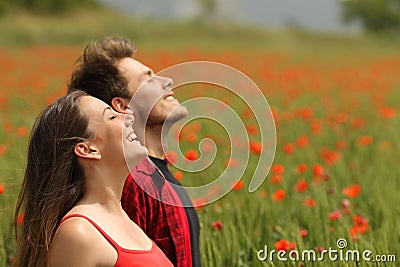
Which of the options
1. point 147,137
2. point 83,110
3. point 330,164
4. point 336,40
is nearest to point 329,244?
point 147,137

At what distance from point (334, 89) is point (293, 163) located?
16.7 feet

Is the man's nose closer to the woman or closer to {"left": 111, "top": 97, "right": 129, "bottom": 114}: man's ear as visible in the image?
{"left": 111, "top": 97, "right": 129, "bottom": 114}: man's ear

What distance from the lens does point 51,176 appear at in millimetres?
1650

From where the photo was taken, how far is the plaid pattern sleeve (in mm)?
2014

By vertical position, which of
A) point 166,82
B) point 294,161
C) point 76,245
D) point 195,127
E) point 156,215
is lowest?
point 294,161

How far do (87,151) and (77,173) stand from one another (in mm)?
69

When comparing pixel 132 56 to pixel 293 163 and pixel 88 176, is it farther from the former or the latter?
pixel 293 163

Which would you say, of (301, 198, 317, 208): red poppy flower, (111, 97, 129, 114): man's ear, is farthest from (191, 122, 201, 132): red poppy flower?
(111, 97, 129, 114): man's ear

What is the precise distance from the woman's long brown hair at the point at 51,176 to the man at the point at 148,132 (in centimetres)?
26

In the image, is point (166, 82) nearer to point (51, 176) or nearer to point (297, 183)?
point (51, 176)

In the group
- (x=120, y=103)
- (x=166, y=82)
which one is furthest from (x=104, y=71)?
(x=166, y=82)

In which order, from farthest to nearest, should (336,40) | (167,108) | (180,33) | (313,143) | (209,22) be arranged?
(336,40), (209,22), (180,33), (313,143), (167,108)

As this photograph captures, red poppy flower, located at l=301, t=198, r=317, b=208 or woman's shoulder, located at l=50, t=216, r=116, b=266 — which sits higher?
woman's shoulder, located at l=50, t=216, r=116, b=266

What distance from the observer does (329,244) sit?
95.7 inches
